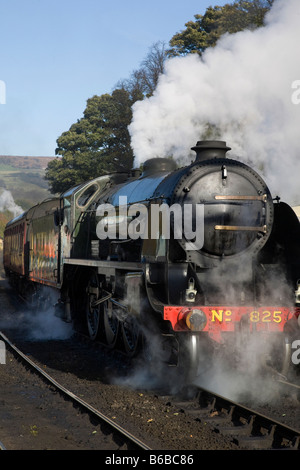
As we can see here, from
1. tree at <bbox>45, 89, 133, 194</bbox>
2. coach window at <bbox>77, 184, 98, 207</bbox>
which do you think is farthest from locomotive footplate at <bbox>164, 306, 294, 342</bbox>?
tree at <bbox>45, 89, 133, 194</bbox>

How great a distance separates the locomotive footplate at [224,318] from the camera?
22.3 ft

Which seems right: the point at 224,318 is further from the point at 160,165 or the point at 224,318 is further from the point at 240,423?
the point at 160,165

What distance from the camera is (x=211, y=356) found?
293 inches

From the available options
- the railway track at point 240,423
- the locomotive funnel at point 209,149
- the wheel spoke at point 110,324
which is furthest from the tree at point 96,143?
the railway track at point 240,423

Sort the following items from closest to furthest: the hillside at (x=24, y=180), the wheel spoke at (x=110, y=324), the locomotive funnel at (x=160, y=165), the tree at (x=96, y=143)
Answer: the locomotive funnel at (x=160, y=165) → the wheel spoke at (x=110, y=324) → the tree at (x=96, y=143) → the hillside at (x=24, y=180)

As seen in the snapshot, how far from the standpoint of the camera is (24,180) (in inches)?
5650

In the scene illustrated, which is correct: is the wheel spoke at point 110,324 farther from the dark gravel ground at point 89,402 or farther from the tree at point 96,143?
the tree at point 96,143

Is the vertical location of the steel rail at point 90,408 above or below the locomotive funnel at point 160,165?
below

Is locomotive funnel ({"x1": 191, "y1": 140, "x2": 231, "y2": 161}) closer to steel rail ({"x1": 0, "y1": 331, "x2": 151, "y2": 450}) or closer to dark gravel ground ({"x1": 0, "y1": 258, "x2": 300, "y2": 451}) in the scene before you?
dark gravel ground ({"x1": 0, "y1": 258, "x2": 300, "y2": 451})

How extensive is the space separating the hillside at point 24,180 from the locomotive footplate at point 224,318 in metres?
75.7

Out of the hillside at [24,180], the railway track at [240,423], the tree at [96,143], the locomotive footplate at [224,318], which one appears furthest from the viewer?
the hillside at [24,180]

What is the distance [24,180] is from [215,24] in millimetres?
118041
